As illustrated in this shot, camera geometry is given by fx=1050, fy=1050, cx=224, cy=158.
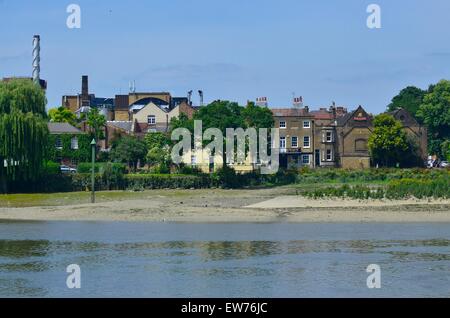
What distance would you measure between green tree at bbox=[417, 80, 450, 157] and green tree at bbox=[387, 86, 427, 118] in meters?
12.7

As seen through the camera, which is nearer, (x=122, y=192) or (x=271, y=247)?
(x=271, y=247)

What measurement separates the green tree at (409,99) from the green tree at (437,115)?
1271 cm

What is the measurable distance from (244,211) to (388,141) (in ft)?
169

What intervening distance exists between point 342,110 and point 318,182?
44976 millimetres

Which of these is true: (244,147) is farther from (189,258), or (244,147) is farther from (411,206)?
(189,258)

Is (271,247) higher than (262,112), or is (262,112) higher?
(262,112)

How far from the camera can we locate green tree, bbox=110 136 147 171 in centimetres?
9950

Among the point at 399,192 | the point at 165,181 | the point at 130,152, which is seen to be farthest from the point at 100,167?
the point at 399,192

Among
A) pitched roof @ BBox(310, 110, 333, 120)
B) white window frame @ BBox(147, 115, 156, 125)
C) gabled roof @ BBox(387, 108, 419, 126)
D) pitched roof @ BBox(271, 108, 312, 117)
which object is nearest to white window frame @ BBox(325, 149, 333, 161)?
pitched roof @ BBox(271, 108, 312, 117)

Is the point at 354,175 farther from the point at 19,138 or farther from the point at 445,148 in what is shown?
the point at 19,138

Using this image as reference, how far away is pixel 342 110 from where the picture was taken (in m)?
140

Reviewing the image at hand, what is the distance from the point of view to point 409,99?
158250 mm
